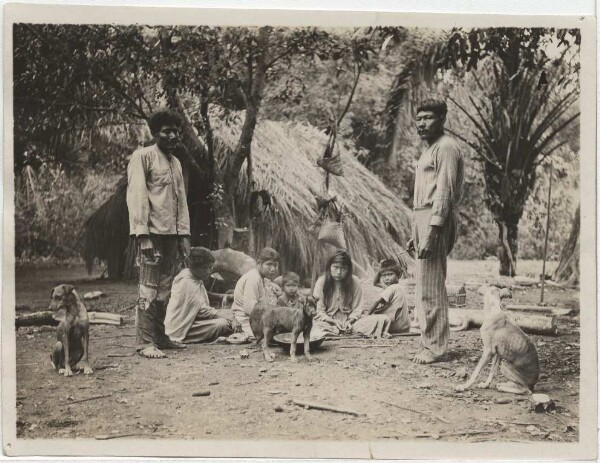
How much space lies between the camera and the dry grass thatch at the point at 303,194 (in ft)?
16.4

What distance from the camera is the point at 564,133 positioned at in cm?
496

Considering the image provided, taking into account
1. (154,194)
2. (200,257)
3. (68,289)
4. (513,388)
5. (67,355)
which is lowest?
(513,388)

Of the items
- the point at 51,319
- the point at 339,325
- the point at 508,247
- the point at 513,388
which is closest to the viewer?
the point at 513,388

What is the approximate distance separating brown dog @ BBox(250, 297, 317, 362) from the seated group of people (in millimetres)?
56

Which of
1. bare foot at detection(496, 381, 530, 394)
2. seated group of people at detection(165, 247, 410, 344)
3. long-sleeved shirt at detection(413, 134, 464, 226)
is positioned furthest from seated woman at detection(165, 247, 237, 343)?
bare foot at detection(496, 381, 530, 394)

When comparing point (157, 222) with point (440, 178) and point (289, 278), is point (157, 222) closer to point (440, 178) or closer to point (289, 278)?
point (289, 278)

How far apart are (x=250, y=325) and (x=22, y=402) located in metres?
1.59

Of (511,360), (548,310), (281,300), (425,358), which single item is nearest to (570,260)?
(548,310)

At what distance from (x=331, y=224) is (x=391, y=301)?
27.0 inches

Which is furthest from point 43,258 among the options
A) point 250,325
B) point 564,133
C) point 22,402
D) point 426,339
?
point 564,133

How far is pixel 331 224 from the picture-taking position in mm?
5047

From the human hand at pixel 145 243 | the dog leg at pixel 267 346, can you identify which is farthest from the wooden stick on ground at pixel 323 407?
the human hand at pixel 145 243

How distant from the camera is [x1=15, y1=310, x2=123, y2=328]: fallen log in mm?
4816

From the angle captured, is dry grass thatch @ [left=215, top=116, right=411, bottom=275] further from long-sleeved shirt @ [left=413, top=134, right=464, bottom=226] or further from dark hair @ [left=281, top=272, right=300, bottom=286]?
long-sleeved shirt @ [left=413, top=134, right=464, bottom=226]
